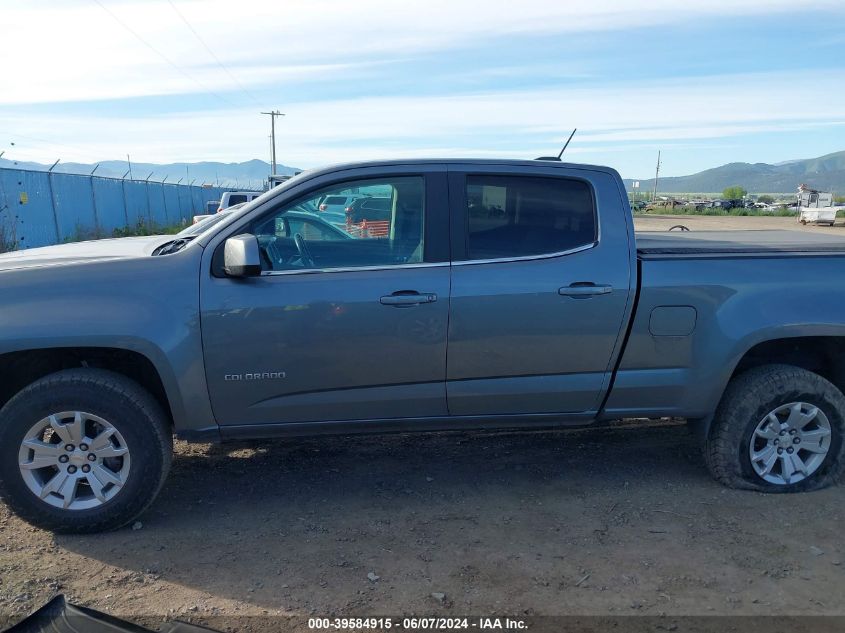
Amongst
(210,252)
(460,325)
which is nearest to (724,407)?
(460,325)

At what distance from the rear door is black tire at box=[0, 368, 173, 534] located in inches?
63.2

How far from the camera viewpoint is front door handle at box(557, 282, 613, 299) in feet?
12.5

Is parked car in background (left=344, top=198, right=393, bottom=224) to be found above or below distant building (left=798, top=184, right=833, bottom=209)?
above

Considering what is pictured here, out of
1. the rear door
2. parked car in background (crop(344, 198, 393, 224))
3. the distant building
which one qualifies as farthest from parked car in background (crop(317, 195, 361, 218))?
the distant building

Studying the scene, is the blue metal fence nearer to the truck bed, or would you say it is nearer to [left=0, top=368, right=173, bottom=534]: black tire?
[left=0, top=368, right=173, bottom=534]: black tire

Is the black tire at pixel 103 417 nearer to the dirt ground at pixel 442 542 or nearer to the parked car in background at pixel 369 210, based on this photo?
the dirt ground at pixel 442 542

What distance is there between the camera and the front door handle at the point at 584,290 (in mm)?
3807

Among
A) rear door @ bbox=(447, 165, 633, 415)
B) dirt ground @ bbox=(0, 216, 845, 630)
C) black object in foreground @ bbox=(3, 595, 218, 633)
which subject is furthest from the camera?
rear door @ bbox=(447, 165, 633, 415)

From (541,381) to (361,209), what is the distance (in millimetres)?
1396

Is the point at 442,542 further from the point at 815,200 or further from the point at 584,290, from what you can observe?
the point at 815,200

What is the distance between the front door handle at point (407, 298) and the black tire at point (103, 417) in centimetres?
136

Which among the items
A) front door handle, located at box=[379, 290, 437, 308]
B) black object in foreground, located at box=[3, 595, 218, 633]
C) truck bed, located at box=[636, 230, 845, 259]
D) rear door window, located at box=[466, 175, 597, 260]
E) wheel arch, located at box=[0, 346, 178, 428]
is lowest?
black object in foreground, located at box=[3, 595, 218, 633]


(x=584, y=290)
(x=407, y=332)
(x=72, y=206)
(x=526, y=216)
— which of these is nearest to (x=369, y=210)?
(x=407, y=332)

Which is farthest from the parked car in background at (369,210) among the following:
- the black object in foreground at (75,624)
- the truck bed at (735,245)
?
the black object in foreground at (75,624)
